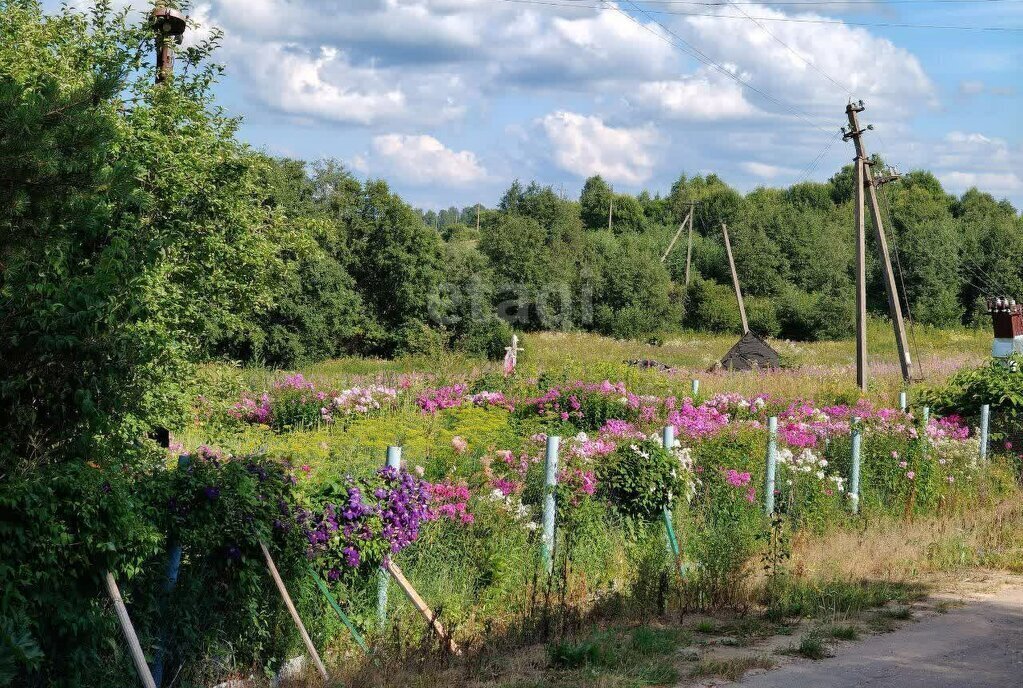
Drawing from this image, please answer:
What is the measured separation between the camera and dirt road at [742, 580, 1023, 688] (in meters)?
6.07

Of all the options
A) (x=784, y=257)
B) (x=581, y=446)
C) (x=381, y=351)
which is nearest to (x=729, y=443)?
(x=581, y=446)

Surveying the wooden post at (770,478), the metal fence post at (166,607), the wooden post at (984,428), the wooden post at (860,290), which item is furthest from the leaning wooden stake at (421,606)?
the wooden post at (860,290)

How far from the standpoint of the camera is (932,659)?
6.64 m

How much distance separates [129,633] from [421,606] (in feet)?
6.70

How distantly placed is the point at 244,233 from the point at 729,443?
20.5 ft

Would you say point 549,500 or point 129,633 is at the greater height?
point 549,500

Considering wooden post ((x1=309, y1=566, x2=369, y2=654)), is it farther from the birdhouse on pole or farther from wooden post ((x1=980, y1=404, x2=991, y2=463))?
the birdhouse on pole

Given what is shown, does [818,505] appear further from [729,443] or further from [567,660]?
[567,660]

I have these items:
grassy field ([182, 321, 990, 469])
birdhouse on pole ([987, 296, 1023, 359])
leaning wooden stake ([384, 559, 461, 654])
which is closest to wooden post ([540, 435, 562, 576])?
leaning wooden stake ([384, 559, 461, 654])

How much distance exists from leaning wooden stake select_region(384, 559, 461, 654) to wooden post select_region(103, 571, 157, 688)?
5.82 ft

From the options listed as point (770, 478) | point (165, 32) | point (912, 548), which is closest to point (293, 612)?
point (770, 478)

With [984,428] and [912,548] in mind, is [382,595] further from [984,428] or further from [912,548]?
[984,428]

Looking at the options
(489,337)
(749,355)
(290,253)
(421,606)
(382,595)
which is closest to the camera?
(421,606)

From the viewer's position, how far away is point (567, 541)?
766cm
